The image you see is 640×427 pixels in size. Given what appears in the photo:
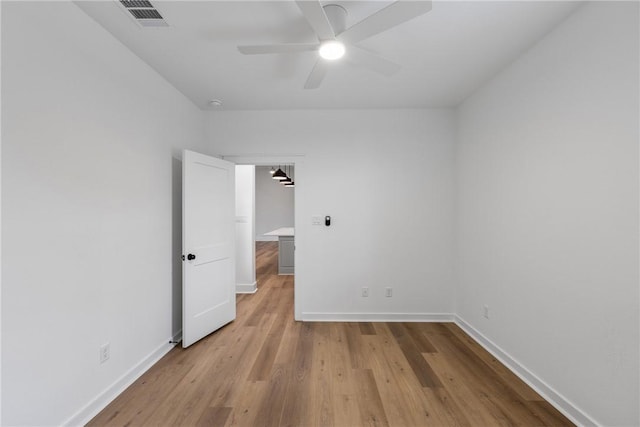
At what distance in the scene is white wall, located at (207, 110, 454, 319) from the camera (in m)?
3.41

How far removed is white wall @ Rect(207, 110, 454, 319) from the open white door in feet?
2.68

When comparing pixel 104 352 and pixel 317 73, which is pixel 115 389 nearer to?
pixel 104 352

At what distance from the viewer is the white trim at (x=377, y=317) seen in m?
3.41

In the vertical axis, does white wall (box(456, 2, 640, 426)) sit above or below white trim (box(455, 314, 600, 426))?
above

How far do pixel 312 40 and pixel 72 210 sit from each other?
6.52 feet

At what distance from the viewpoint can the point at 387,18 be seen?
142cm

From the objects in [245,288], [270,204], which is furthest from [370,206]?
[270,204]

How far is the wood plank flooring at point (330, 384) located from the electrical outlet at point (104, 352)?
33 cm

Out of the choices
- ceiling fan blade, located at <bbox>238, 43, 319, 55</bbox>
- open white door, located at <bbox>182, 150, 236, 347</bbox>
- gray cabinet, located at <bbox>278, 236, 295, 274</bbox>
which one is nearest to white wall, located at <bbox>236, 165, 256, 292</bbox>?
open white door, located at <bbox>182, 150, 236, 347</bbox>

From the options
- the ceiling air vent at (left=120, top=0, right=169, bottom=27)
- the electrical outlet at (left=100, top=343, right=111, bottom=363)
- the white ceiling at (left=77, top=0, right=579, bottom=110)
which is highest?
the white ceiling at (left=77, top=0, right=579, bottom=110)

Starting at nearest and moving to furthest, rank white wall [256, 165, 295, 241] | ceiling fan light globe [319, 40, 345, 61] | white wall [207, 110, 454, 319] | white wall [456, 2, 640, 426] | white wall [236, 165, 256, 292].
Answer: white wall [456, 2, 640, 426]
ceiling fan light globe [319, 40, 345, 61]
white wall [207, 110, 454, 319]
white wall [236, 165, 256, 292]
white wall [256, 165, 295, 241]

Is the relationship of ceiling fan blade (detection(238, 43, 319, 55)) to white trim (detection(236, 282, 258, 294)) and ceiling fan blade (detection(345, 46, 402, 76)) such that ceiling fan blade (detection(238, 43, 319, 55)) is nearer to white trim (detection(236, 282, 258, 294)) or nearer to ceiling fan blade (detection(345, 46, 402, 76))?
ceiling fan blade (detection(345, 46, 402, 76))

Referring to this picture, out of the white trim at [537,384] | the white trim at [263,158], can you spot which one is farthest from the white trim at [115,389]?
the white trim at [537,384]

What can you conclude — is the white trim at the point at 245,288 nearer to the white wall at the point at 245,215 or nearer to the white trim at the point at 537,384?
the white wall at the point at 245,215
